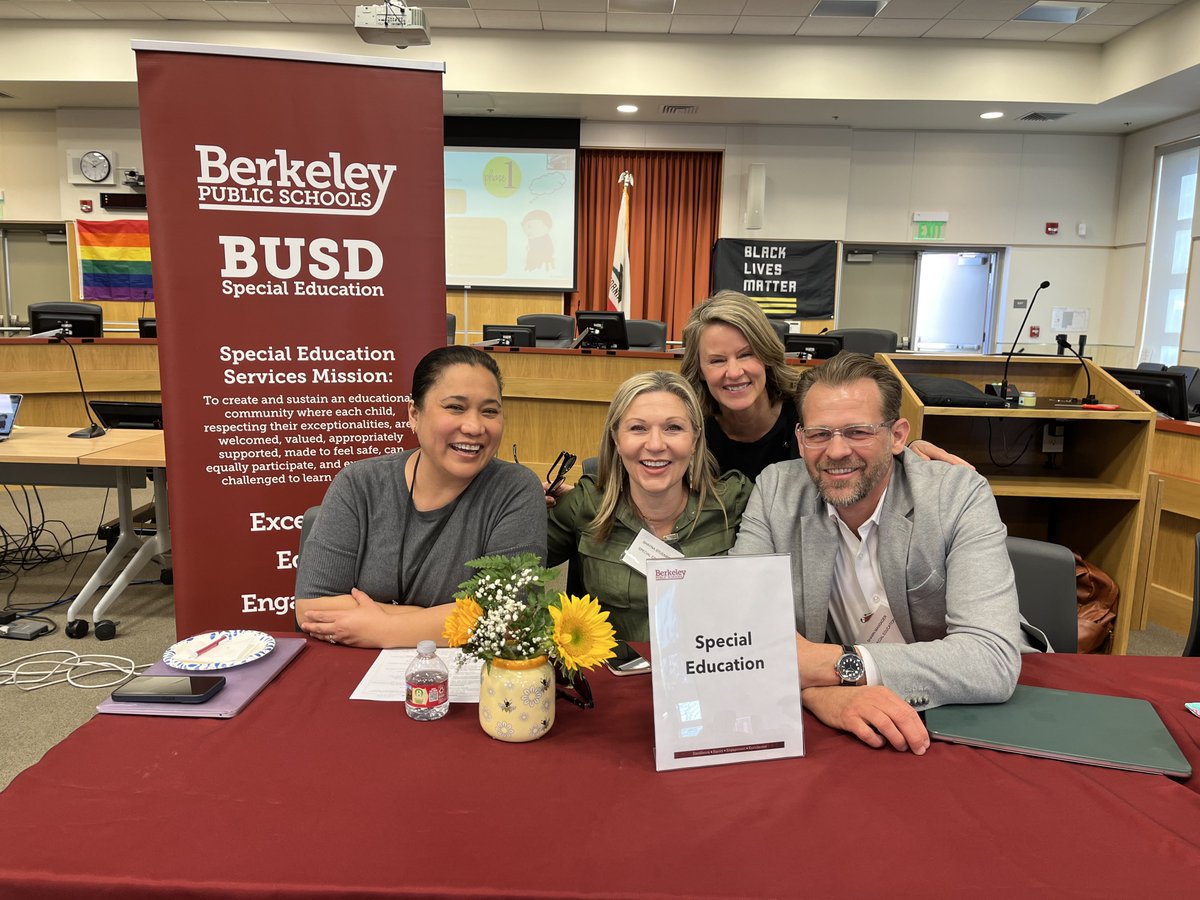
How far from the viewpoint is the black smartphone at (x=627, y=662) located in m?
1.36

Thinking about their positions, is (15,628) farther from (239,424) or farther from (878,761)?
(878,761)

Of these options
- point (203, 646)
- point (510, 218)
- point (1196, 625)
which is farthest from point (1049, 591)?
point (510, 218)

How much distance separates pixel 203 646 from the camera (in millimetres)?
1348

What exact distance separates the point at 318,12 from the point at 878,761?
298 inches

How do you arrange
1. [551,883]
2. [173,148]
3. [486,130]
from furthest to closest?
1. [486,130]
2. [173,148]
3. [551,883]

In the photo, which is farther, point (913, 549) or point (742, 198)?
point (742, 198)

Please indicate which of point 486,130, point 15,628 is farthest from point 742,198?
point 15,628

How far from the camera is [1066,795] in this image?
3.27ft

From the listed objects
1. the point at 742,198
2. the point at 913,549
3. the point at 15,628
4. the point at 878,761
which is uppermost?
the point at 742,198

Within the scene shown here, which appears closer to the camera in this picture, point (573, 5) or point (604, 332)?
point (604, 332)

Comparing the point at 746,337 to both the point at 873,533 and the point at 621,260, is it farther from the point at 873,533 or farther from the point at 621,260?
the point at 621,260

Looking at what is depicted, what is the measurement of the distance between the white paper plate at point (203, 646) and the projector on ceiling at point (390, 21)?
5.15m

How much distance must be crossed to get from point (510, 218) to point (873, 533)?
7200 millimetres

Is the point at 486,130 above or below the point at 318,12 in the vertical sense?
below
